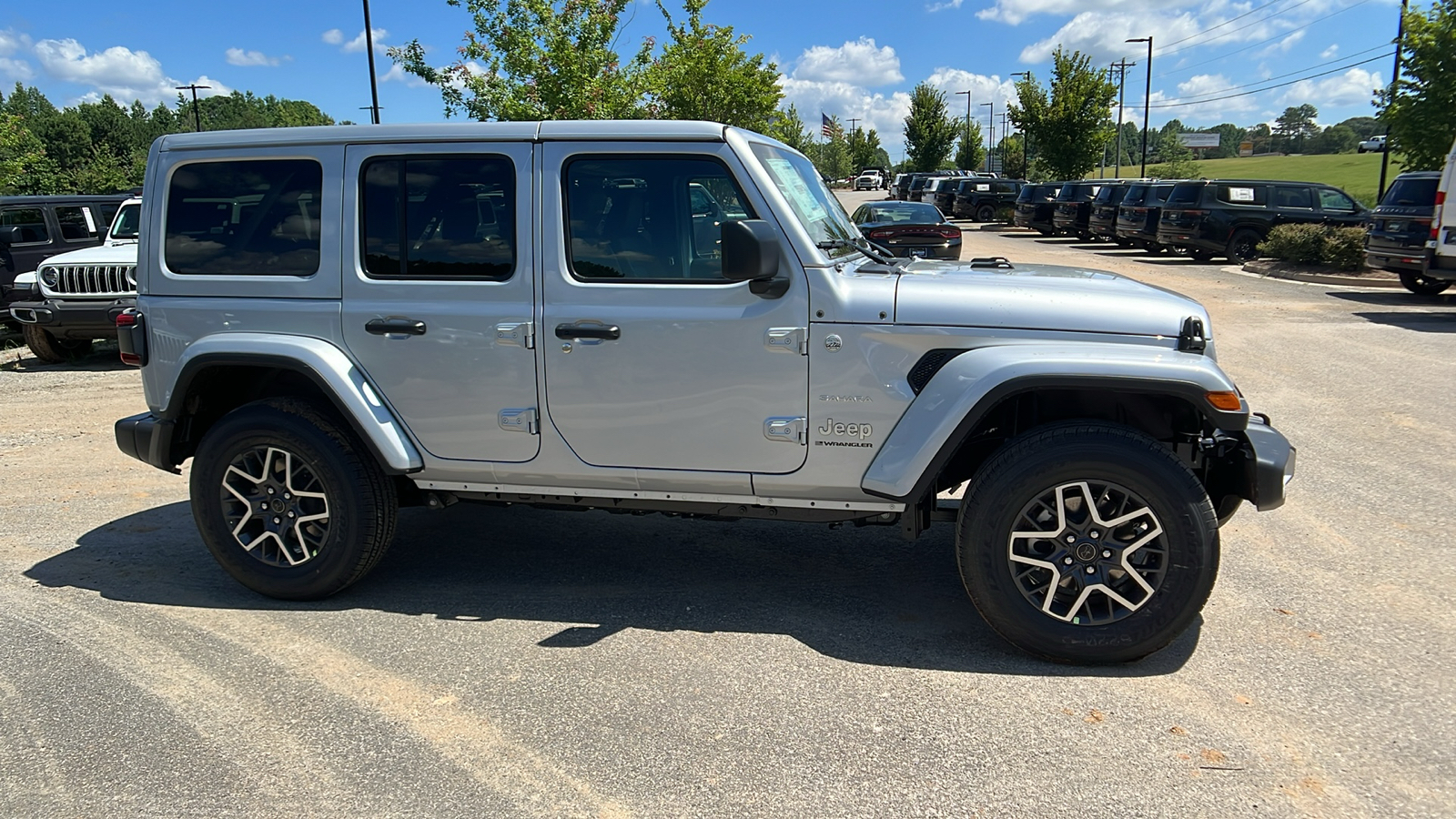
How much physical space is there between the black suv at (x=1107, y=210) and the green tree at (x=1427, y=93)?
631cm

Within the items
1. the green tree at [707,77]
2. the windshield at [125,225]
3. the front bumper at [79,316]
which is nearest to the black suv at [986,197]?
the green tree at [707,77]

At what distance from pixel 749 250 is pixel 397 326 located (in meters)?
1.58

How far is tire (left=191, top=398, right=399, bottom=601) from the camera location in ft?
14.2

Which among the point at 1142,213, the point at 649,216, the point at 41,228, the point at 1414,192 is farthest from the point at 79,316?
the point at 1142,213

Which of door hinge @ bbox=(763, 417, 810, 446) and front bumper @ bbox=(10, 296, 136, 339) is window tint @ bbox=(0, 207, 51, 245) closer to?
front bumper @ bbox=(10, 296, 136, 339)

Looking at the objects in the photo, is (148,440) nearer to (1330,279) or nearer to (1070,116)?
(1330,279)

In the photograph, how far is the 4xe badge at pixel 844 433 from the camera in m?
3.88

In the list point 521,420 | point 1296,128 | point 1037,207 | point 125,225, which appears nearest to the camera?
point 521,420

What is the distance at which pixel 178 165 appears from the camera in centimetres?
448

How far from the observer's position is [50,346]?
1167cm

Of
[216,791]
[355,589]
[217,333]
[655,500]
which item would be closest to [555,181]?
[655,500]

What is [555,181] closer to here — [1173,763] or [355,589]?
[355,589]

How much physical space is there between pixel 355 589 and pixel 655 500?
1.58 m

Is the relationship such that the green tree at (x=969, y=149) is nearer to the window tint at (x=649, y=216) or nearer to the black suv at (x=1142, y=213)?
the black suv at (x=1142, y=213)
